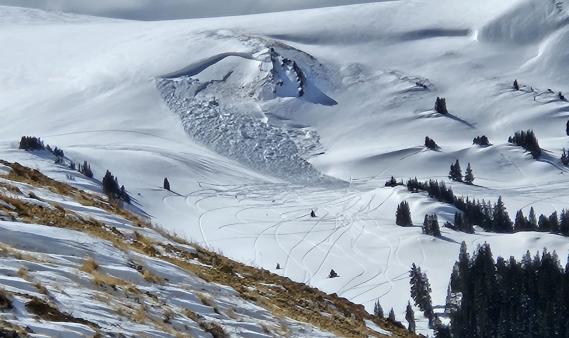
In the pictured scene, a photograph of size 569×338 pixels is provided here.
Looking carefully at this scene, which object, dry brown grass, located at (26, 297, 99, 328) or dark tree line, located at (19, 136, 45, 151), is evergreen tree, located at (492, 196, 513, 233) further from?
dry brown grass, located at (26, 297, 99, 328)

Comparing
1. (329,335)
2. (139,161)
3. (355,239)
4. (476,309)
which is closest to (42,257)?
(329,335)

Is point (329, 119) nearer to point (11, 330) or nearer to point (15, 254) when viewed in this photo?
point (15, 254)

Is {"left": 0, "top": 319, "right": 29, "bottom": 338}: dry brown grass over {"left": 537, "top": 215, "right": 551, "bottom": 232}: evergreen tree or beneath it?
beneath

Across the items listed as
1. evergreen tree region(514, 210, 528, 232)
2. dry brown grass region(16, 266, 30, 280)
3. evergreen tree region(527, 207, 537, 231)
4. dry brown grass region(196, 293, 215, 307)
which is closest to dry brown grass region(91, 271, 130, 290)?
dry brown grass region(16, 266, 30, 280)

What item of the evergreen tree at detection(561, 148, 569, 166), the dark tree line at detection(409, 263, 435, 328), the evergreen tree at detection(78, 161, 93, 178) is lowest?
the dark tree line at detection(409, 263, 435, 328)

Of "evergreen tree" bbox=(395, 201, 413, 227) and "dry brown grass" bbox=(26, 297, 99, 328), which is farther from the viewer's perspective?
"evergreen tree" bbox=(395, 201, 413, 227)

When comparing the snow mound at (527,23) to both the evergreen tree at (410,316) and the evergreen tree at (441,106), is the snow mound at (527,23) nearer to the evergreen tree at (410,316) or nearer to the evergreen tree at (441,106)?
the evergreen tree at (441,106)
